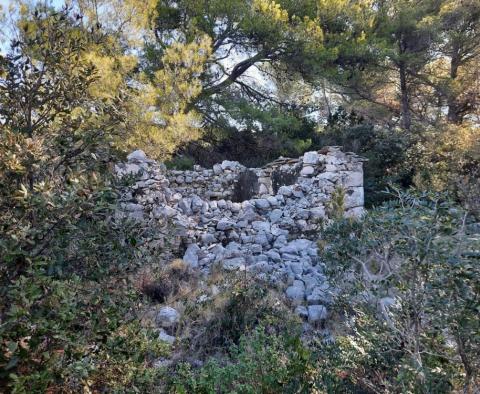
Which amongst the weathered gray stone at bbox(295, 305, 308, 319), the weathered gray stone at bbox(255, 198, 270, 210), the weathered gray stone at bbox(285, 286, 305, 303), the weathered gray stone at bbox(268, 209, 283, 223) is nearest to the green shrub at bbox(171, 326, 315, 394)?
the weathered gray stone at bbox(295, 305, 308, 319)

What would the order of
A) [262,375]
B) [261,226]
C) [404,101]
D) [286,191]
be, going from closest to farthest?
[262,375] < [261,226] < [286,191] < [404,101]

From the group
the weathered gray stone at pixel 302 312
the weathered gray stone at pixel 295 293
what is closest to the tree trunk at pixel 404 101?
the weathered gray stone at pixel 295 293

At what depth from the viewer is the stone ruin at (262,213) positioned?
16.6ft

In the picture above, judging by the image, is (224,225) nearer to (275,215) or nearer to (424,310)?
(275,215)

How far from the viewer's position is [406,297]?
211 cm

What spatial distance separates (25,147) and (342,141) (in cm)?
1001

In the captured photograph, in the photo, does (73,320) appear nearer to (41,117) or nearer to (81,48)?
(41,117)

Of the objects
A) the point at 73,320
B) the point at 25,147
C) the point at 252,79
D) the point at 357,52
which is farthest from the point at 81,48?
the point at 252,79

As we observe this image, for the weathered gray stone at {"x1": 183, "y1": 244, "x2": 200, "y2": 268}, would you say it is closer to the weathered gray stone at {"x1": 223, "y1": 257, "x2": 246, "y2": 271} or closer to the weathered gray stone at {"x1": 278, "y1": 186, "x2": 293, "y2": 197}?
the weathered gray stone at {"x1": 223, "y1": 257, "x2": 246, "y2": 271}

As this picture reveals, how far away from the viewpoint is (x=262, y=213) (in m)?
7.19

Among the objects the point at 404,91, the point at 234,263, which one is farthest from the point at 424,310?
the point at 404,91

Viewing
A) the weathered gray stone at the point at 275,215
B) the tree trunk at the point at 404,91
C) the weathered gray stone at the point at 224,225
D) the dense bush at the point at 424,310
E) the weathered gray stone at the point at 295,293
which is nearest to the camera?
the dense bush at the point at 424,310

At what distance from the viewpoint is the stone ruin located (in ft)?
16.6

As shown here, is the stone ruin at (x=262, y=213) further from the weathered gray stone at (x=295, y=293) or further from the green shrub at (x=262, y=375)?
the green shrub at (x=262, y=375)
